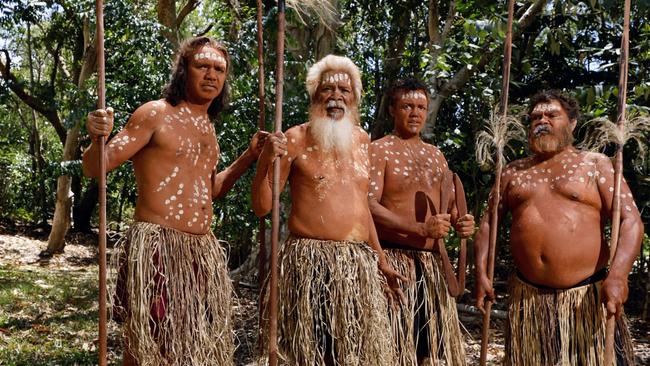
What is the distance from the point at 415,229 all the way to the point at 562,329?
0.81 metres

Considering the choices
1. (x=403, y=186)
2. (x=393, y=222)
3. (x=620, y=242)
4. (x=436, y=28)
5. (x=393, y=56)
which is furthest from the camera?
(x=393, y=56)

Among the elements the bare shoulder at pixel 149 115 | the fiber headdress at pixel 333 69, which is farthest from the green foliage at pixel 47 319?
the fiber headdress at pixel 333 69

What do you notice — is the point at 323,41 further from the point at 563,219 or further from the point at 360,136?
the point at 563,219

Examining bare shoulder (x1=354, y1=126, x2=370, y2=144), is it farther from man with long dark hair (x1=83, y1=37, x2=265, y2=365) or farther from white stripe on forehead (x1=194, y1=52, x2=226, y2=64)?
white stripe on forehead (x1=194, y1=52, x2=226, y2=64)

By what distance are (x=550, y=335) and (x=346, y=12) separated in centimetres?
471

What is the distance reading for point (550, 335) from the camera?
3064 millimetres

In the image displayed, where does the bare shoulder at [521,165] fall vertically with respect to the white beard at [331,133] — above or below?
below

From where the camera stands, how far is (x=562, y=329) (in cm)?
303

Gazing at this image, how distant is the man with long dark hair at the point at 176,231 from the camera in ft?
9.09

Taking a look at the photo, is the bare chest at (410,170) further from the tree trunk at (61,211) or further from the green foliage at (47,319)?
the tree trunk at (61,211)

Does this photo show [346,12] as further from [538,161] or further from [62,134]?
[62,134]

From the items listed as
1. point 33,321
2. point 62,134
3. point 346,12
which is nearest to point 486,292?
point 33,321

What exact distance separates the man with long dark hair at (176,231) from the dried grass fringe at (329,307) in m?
0.30

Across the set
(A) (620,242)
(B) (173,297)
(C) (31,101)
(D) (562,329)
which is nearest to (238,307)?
(B) (173,297)
